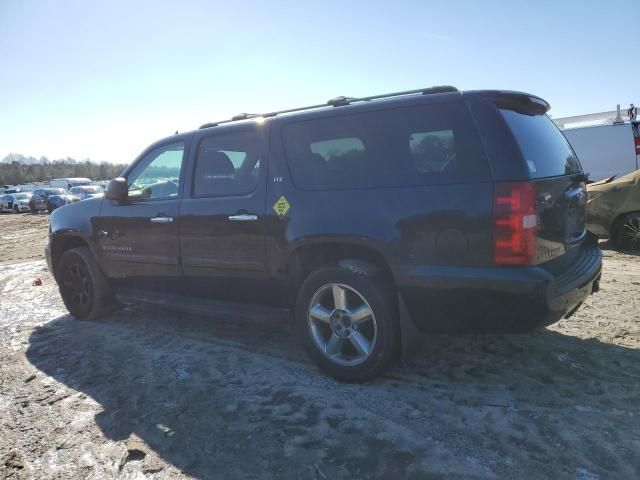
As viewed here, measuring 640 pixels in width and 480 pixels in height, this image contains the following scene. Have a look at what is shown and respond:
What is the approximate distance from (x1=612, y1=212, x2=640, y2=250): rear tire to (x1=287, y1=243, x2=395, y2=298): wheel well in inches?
246

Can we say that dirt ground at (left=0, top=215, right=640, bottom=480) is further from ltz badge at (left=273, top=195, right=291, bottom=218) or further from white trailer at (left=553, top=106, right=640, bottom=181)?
white trailer at (left=553, top=106, right=640, bottom=181)

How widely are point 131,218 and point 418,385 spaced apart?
3098 mm

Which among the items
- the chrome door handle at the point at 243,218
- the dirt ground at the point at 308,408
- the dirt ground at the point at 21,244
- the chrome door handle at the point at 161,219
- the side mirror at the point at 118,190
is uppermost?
the side mirror at the point at 118,190

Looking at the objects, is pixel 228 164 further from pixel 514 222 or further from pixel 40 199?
pixel 40 199

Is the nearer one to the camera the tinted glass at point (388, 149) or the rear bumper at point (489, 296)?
the rear bumper at point (489, 296)

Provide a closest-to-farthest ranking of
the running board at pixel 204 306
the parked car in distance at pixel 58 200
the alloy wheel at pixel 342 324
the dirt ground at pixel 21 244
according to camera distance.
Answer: the alloy wheel at pixel 342 324, the running board at pixel 204 306, the dirt ground at pixel 21 244, the parked car in distance at pixel 58 200

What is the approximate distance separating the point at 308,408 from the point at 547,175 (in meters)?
2.09

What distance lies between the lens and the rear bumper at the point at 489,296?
9.34 feet

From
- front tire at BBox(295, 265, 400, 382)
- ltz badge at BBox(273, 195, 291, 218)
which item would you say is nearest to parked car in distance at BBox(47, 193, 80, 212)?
ltz badge at BBox(273, 195, 291, 218)

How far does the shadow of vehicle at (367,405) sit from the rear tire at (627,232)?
4.71 meters

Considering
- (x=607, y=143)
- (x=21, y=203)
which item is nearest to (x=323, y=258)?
(x=607, y=143)

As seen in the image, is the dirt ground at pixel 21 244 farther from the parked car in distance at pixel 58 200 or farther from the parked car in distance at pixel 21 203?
the parked car in distance at pixel 21 203

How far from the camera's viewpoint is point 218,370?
3836 millimetres

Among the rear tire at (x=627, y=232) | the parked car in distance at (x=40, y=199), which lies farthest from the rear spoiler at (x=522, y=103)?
the parked car in distance at (x=40, y=199)
